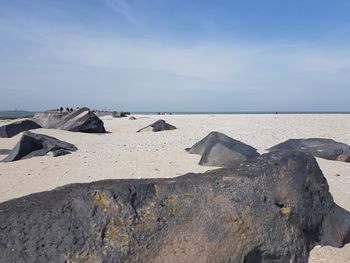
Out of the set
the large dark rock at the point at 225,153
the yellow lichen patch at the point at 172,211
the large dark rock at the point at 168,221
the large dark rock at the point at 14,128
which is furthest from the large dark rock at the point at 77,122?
the yellow lichen patch at the point at 172,211

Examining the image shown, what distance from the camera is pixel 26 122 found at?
17938 millimetres

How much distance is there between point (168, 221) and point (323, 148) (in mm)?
7560

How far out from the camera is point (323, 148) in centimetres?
953

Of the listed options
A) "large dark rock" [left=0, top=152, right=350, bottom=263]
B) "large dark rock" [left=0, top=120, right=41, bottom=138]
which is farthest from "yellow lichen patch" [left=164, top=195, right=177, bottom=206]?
"large dark rock" [left=0, top=120, right=41, bottom=138]

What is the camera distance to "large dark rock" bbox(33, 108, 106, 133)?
1695cm

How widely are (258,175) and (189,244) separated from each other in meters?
0.88

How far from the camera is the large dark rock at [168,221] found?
8.62ft

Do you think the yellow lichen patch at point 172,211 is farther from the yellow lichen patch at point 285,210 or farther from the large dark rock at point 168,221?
the yellow lichen patch at point 285,210

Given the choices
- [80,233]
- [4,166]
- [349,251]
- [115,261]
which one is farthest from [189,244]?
[4,166]

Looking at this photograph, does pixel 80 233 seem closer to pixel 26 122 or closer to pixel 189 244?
pixel 189 244

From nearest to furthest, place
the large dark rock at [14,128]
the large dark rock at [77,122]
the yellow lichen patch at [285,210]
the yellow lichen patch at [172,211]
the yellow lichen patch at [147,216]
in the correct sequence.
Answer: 1. the yellow lichen patch at [147,216]
2. the yellow lichen patch at [172,211]
3. the yellow lichen patch at [285,210]
4. the large dark rock at [14,128]
5. the large dark rock at [77,122]

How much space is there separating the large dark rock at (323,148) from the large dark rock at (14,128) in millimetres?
11603

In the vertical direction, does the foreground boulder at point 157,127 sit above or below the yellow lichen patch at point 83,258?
below

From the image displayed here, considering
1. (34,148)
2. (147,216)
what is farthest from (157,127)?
(147,216)
